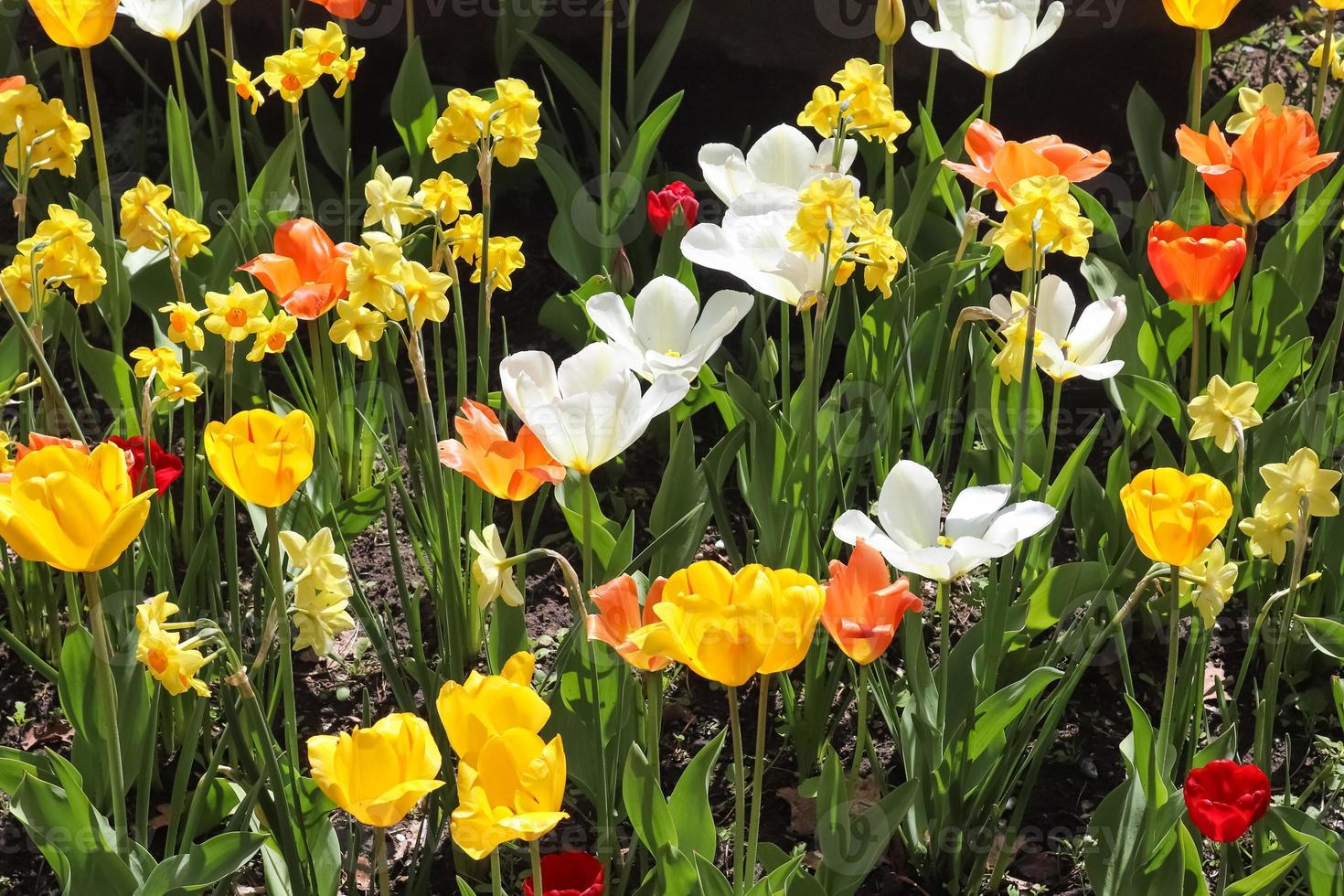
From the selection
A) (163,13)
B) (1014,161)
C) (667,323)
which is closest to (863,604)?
(667,323)

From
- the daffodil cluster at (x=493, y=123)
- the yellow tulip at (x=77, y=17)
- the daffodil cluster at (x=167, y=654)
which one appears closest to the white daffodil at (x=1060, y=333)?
the daffodil cluster at (x=493, y=123)

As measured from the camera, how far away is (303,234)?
1666 millimetres

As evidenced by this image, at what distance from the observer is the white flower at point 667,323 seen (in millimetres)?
1674

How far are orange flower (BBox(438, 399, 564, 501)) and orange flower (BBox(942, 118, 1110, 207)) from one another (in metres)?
0.69

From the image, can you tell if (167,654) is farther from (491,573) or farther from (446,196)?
(446,196)

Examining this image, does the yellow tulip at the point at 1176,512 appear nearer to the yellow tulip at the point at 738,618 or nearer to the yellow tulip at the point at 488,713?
the yellow tulip at the point at 738,618

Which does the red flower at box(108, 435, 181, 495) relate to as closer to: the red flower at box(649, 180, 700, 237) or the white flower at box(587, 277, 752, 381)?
the white flower at box(587, 277, 752, 381)

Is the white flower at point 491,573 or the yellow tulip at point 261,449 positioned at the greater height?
the yellow tulip at point 261,449

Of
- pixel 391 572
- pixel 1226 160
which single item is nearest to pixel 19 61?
pixel 391 572

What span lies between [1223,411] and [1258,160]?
1.79 ft

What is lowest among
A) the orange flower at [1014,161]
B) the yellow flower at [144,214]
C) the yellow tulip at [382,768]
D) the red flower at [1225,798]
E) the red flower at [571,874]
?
the red flower at [571,874]

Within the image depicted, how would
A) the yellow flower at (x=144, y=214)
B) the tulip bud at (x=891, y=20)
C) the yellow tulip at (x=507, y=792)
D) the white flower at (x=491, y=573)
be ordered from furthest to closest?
1. the tulip bud at (x=891, y=20)
2. the yellow flower at (x=144, y=214)
3. the white flower at (x=491, y=573)
4. the yellow tulip at (x=507, y=792)

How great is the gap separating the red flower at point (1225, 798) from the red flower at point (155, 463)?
1131 millimetres

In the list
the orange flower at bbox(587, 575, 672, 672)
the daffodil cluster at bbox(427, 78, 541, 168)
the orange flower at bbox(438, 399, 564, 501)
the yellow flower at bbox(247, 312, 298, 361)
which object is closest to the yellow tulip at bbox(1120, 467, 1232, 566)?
the orange flower at bbox(587, 575, 672, 672)
